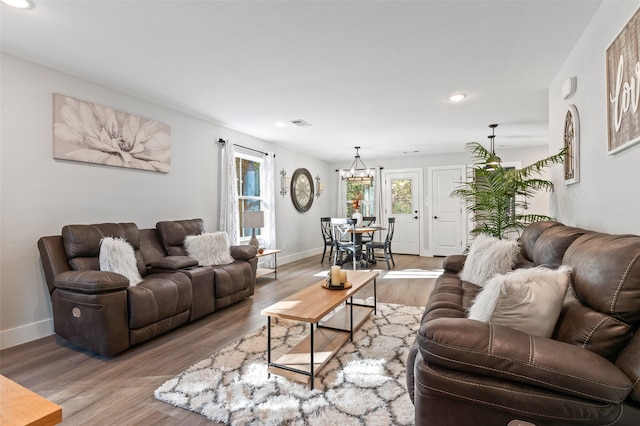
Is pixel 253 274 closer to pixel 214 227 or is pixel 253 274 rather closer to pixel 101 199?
pixel 214 227

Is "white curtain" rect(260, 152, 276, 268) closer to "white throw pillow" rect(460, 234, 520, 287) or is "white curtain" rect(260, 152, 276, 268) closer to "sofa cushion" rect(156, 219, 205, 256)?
"sofa cushion" rect(156, 219, 205, 256)

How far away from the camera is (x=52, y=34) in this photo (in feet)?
7.52

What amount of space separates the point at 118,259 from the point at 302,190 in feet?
14.9

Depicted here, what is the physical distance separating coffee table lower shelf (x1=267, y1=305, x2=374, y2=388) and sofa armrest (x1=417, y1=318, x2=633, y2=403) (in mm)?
946

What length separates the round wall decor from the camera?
6641 mm

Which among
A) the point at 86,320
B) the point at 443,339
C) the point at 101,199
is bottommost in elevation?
the point at 86,320

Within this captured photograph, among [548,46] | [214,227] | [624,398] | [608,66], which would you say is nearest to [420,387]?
[624,398]

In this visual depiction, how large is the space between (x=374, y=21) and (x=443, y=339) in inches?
80.3

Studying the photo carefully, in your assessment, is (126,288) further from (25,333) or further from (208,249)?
(208,249)

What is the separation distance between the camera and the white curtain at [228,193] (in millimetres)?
4633

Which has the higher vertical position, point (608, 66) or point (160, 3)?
point (160, 3)

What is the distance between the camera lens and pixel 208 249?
3611mm

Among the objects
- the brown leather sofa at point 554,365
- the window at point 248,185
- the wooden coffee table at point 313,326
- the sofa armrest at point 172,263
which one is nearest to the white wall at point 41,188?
the sofa armrest at point 172,263

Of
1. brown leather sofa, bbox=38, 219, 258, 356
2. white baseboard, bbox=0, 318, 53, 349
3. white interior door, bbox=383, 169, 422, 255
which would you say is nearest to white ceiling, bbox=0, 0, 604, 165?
brown leather sofa, bbox=38, 219, 258, 356
